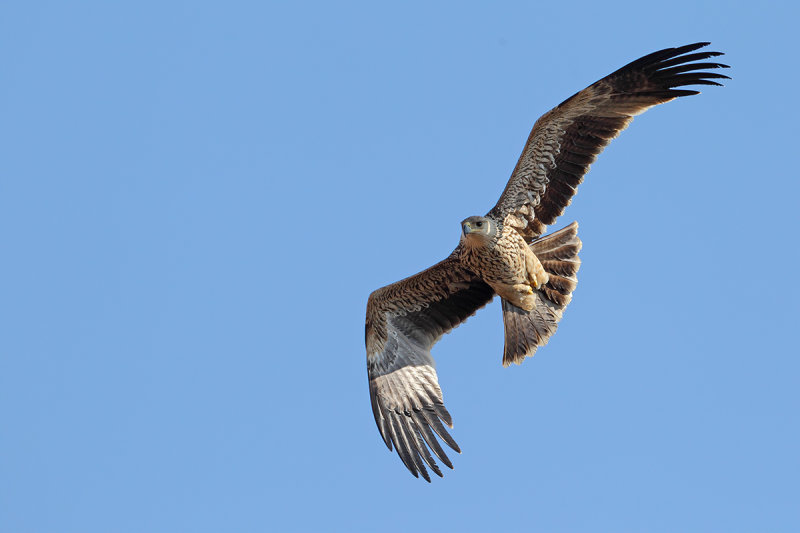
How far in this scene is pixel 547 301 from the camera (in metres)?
14.7

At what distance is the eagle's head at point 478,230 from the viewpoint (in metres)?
13.8

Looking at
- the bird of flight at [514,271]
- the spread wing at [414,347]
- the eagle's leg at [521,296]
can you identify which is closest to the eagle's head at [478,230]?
the bird of flight at [514,271]

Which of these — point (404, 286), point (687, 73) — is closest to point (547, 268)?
point (404, 286)

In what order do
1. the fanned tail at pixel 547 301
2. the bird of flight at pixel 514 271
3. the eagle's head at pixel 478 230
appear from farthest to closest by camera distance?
the fanned tail at pixel 547 301 < the bird of flight at pixel 514 271 < the eagle's head at pixel 478 230

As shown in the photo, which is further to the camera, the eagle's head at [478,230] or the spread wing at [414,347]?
the spread wing at [414,347]

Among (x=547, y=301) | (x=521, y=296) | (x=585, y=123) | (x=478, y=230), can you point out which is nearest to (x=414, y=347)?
(x=521, y=296)

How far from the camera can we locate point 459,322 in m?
15.2

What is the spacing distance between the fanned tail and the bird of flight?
1cm

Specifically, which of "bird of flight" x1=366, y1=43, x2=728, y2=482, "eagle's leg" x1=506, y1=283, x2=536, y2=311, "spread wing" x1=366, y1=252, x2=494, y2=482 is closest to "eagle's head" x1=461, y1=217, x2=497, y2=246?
"bird of flight" x1=366, y1=43, x2=728, y2=482

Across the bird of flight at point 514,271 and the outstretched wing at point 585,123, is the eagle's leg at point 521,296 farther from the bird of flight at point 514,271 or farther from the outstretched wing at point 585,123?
the outstretched wing at point 585,123

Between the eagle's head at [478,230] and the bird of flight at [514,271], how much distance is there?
0.03 ft

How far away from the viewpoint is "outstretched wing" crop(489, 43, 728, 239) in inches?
560

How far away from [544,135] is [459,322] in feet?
7.75

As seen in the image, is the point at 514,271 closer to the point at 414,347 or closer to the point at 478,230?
the point at 478,230
